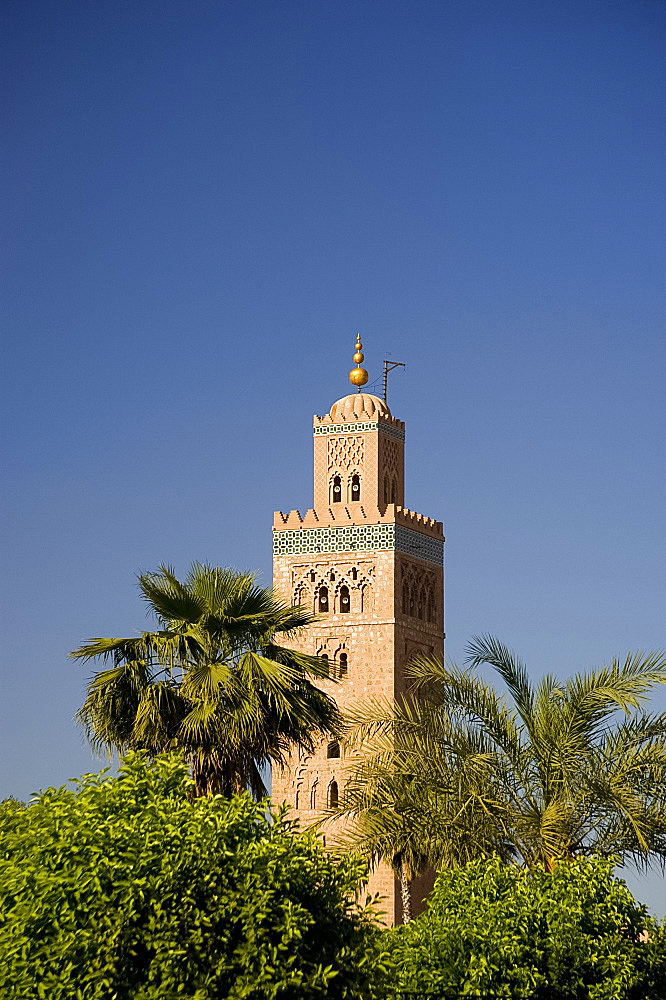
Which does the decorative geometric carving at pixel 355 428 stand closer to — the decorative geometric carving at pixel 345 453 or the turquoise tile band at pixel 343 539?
the decorative geometric carving at pixel 345 453

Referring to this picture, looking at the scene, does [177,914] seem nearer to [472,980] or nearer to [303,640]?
[472,980]

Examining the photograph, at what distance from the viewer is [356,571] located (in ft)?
126

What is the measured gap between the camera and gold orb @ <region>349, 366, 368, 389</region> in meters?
40.2

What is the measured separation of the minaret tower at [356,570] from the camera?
37.6 m

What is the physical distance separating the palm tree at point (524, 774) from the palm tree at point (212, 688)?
3.72 ft

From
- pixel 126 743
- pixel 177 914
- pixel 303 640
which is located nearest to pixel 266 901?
pixel 177 914

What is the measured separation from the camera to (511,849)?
65.1ft

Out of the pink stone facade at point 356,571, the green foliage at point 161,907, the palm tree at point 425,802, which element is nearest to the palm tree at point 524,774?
the palm tree at point 425,802

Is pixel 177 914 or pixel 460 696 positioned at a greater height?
pixel 460 696

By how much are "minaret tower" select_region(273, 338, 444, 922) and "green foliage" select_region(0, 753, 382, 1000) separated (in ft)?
79.0

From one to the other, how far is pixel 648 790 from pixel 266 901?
812cm

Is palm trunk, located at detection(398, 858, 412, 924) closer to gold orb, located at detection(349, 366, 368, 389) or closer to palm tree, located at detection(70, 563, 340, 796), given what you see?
palm tree, located at detection(70, 563, 340, 796)

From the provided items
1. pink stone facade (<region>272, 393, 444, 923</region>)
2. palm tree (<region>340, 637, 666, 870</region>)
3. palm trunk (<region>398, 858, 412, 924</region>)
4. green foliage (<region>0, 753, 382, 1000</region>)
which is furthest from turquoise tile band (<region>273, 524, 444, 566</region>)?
green foliage (<region>0, 753, 382, 1000</region>)

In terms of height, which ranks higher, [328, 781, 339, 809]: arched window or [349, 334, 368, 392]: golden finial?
[349, 334, 368, 392]: golden finial
